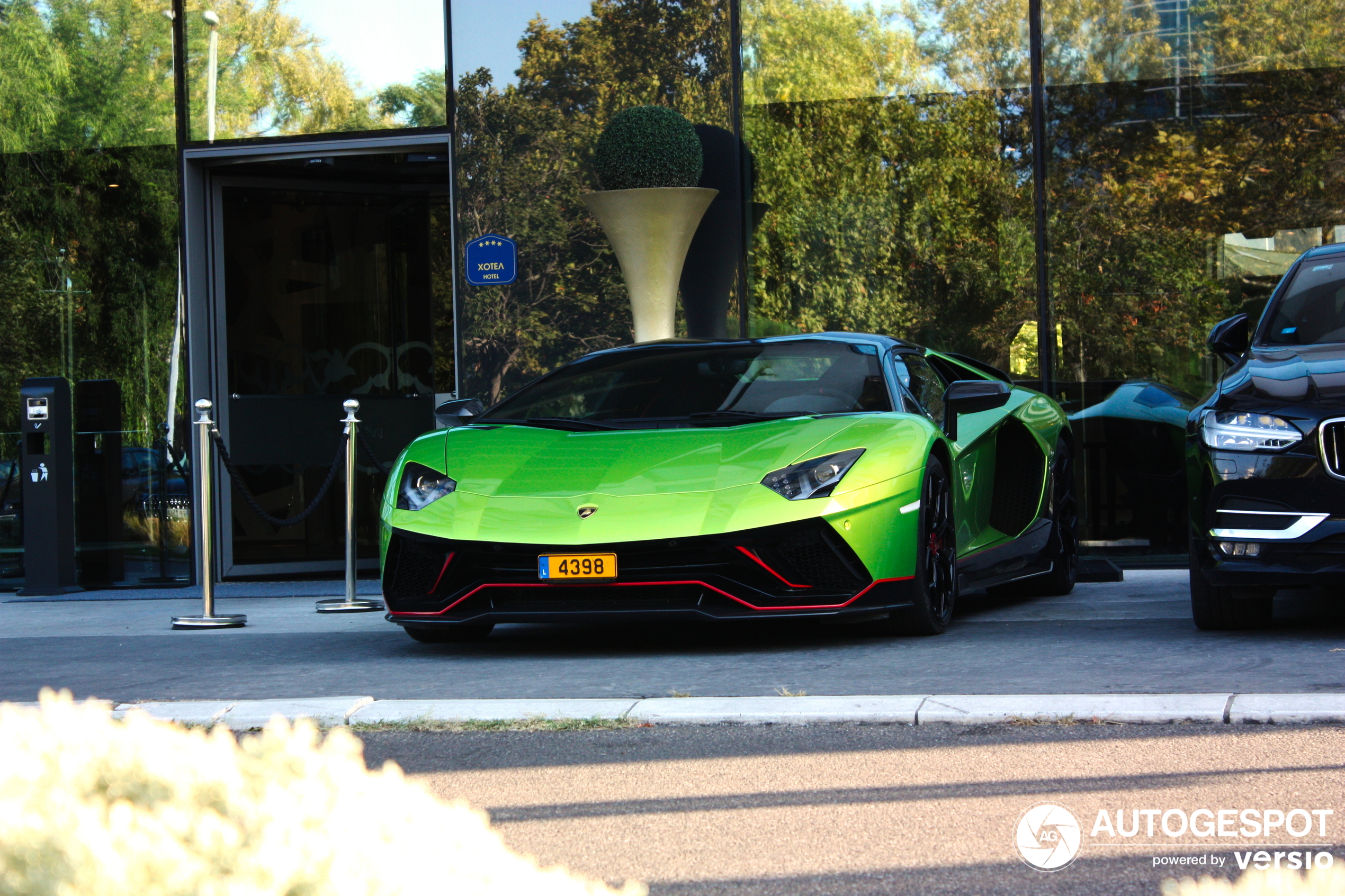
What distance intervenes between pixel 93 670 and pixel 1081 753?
3932 mm

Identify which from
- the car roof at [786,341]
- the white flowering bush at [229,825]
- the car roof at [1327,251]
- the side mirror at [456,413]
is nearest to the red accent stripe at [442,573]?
the side mirror at [456,413]

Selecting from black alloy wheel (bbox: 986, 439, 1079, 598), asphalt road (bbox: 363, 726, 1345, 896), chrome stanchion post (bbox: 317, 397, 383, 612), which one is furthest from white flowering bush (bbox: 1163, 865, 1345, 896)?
chrome stanchion post (bbox: 317, 397, 383, 612)

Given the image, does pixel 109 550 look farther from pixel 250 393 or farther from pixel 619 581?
pixel 619 581

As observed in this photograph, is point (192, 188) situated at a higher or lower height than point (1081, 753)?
higher

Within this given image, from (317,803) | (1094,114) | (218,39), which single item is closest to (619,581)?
(317,803)

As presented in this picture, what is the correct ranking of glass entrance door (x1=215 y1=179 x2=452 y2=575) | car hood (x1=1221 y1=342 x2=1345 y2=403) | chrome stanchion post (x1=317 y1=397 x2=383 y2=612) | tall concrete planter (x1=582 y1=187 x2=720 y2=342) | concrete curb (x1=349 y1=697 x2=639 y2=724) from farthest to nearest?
glass entrance door (x1=215 y1=179 x2=452 y2=575)
tall concrete planter (x1=582 y1=187 x2=720 y2=342)
chrome stanchion post (x1=317 y1=397 x2=383 y2=612)
car hood (x1=1221 y1=342 x2=1345 y2=403)
concrete curb (x1=349 y1=697 x2=639 y2=724)

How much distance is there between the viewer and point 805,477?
18.5 ft

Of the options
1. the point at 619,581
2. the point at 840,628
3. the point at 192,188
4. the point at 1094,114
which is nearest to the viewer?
the point at 619,581

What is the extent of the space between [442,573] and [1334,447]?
3.21 metres

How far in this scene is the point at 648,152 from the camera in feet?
33.7

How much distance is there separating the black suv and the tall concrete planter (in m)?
4.96

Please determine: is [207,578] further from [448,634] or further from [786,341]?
[786,341]

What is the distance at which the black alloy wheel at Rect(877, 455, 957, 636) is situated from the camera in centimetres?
593

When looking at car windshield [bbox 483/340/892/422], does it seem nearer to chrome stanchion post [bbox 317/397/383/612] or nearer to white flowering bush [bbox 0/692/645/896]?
chrome stanchion post [bbox 317/397/383/612]
